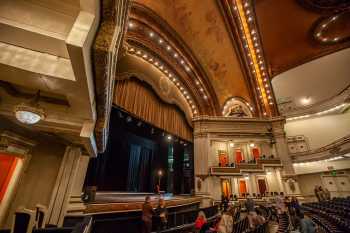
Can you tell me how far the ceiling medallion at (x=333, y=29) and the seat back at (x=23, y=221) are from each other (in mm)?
17940

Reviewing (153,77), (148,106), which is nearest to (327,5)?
(153,77)

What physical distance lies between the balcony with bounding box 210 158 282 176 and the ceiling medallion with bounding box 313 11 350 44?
10355 mm

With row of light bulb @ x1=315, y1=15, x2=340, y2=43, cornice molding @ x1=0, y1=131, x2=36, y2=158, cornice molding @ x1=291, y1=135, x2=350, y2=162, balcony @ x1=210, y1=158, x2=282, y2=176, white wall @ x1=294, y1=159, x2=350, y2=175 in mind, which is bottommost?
cornice molding @ x1=0, y1=131, x2=36, y2=158

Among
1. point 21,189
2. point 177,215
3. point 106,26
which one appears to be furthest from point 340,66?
point 21,189

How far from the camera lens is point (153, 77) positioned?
29.8 ft

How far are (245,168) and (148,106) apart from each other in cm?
728

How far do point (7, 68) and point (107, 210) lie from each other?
3009mm

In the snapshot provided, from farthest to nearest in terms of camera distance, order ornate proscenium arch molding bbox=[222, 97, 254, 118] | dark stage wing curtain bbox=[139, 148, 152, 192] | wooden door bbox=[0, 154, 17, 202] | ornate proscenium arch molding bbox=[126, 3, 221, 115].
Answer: ornate proscenium arch molding bbox=[222, 97, 254, 118] → dark stage wing curtain bbox=[139, 148, 152, 192] → ornate proscenium arch molding bbox=[126, 3, 221, 115] → wooden door bbox=[0, 154, 17, 202]

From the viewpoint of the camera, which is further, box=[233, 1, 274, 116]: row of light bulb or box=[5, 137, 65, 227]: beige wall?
box=[233, 1, 274, 116]: row of light bulb

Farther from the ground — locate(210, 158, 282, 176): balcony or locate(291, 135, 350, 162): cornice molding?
locate(291, 135, 350, 162): cornice molding

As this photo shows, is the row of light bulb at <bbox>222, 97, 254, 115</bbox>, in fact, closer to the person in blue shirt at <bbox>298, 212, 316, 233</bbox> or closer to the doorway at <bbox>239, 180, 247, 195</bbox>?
the doorway at <bbox>239, 180, 247, 195</bbox>

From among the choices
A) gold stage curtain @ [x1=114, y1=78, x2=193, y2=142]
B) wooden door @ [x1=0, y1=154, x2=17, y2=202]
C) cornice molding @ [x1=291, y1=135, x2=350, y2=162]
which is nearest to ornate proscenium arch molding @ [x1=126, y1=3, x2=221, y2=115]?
Result: gold stage curtain @ [x1=114, y1=78, x2=193, y2=142]

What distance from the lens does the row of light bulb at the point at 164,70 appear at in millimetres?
8477

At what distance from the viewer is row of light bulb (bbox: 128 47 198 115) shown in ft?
27.8
